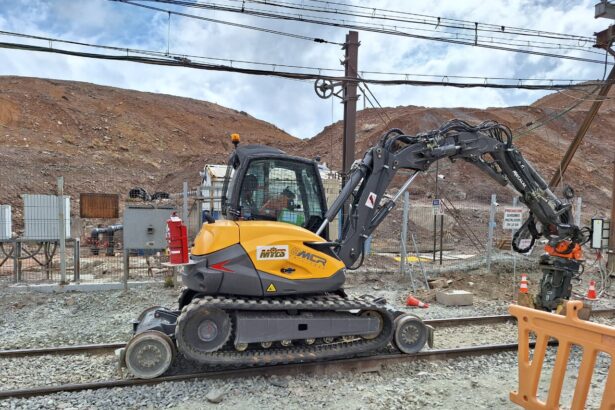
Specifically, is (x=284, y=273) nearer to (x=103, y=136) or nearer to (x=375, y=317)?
(x=375, y=317)

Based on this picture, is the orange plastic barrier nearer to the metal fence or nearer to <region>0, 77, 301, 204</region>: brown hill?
the metal fence

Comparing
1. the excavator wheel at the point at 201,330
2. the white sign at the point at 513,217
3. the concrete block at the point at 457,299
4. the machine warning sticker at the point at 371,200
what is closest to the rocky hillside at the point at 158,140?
the white sign at the point at 513,217

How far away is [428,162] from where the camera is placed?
21.8ft

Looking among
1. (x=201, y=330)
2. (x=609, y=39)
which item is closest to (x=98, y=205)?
(x=201, y=330)

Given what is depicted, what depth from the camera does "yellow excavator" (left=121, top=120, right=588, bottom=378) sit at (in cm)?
526

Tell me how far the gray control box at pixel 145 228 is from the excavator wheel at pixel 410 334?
5655mm

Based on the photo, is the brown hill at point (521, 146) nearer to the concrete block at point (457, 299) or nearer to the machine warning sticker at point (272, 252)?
the concrete block at point (457, 299)

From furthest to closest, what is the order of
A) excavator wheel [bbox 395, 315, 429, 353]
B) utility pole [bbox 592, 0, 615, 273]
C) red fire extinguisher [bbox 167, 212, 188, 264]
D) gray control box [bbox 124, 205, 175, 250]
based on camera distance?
utility pole [bbox 592, 0, 615, 273]
gray control box [bbox 124, 205, 175, 250]
excavator wheel [bbox 395, 315, 429, 353]
red fire extinguisher [bbox 167, 212, 188, 264]

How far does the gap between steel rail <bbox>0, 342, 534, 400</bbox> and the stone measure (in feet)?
1.32

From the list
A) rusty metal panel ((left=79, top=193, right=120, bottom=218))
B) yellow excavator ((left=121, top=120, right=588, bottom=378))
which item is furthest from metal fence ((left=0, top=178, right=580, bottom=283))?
yellow excavator ((left=121, top=120, right=588, bottom=378))

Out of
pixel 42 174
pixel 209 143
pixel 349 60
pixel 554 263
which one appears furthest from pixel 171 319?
pixel 209 143

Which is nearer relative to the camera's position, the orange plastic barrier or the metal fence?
the orange plastic barrier

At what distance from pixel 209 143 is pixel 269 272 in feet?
158

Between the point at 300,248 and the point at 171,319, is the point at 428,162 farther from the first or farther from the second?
the point at 171,319
